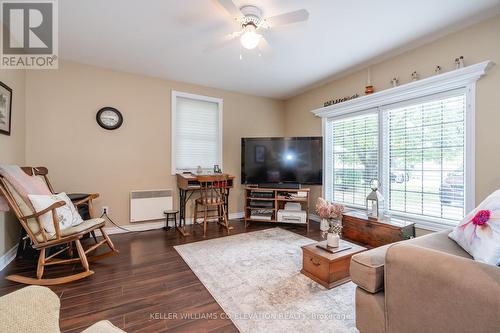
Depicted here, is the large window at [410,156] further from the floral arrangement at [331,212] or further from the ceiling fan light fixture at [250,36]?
the ceiling fan light fixture at [250,36]

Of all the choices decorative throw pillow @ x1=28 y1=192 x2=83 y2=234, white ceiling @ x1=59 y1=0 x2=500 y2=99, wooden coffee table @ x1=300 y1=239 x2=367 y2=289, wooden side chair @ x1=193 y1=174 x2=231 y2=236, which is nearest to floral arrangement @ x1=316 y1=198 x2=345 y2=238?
wooden coffee table @ x1=300 y1=239 x2=367 y2=289

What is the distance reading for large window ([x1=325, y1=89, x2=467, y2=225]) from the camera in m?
2.50

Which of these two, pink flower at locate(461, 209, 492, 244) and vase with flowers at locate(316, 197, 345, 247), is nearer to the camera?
pink flower at locate(461, 209, 492, 244)

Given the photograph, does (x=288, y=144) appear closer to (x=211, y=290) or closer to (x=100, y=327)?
(x=211, y=290)

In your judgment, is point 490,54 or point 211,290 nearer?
point 211,290

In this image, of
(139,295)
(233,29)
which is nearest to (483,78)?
(233,29)

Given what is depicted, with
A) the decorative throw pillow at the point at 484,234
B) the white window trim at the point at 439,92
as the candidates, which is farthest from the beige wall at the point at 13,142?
the white window trim at the point at 439,92

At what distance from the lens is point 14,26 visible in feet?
7.70

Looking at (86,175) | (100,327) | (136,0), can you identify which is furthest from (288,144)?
(100,327)

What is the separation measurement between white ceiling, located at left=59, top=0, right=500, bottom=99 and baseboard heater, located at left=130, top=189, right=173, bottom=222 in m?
1.92

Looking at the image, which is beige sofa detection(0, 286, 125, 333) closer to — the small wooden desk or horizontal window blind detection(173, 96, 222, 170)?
the small wooden desk

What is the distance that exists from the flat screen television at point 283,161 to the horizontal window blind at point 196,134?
65cm

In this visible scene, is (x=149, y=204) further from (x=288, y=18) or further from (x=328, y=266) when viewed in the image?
(x=288, y=18)

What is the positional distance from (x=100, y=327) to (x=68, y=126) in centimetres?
336
